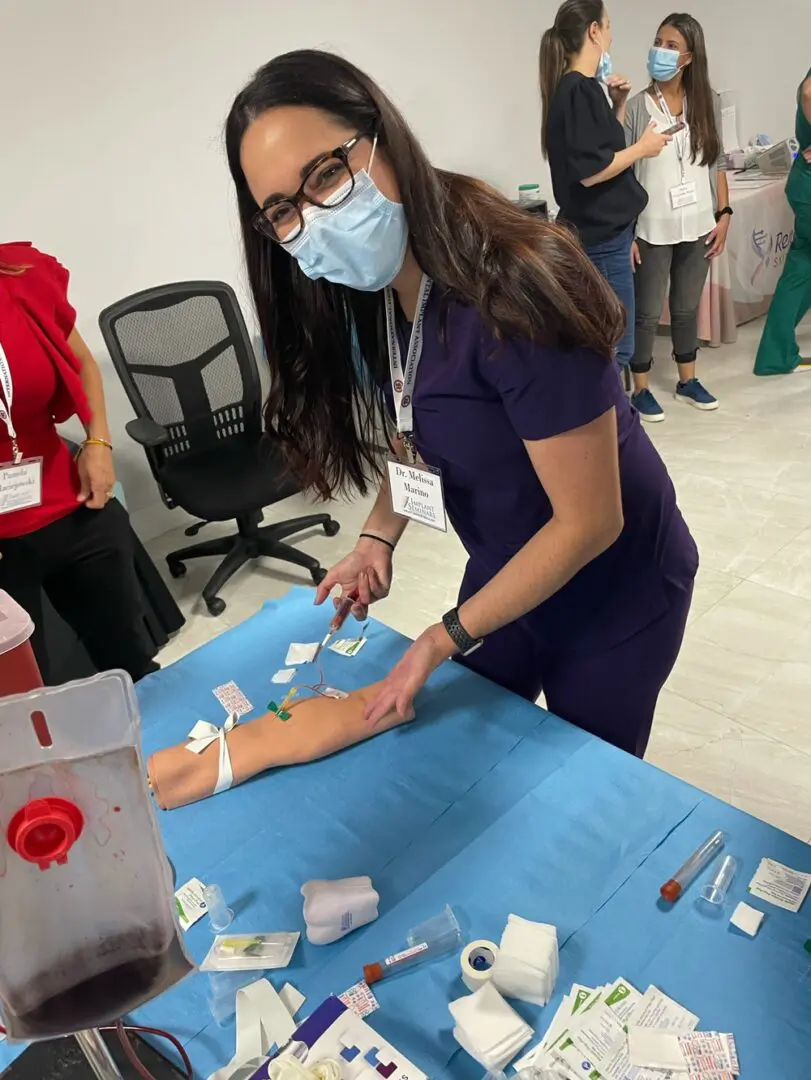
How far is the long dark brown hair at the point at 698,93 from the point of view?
3277mm

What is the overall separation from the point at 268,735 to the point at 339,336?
0.60 meters

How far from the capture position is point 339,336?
120cm

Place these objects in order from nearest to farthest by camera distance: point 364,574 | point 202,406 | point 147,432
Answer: point 364,574 → point 147,432 → point 202,406

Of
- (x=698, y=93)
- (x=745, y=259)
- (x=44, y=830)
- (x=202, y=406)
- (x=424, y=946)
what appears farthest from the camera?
(x=745, y=259)

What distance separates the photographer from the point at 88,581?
205 cm

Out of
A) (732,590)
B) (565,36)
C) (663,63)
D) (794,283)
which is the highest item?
(565,36)

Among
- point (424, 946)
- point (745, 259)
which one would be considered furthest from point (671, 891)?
point (745, 259)

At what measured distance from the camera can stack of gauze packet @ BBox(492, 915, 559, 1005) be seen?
33.8 inches

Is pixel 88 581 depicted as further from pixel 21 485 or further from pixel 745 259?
pixel 745 259

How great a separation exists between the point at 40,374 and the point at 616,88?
2.79 meters

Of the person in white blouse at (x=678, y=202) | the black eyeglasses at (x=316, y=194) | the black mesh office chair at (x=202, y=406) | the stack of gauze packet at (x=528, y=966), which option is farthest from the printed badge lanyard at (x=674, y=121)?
the stack of gauze packet at (x=528, y=966)

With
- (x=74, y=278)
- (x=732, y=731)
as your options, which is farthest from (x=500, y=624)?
(x=74, y=278)

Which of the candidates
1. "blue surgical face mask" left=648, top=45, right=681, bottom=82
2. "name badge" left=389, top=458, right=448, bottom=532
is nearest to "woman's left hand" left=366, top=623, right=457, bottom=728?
"name badge" left=389, top=458, right=448, bottom=532

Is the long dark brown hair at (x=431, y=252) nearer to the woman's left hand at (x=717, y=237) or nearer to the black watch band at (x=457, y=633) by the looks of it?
the black watch band at (x=457, y=633)
